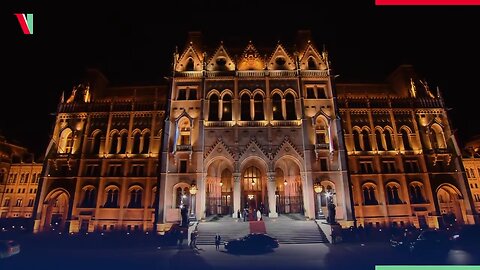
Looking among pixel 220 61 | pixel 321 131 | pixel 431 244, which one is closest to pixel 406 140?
pixel 321 131

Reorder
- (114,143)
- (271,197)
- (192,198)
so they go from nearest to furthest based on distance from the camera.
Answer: (192,198)
(271,197)
(114,143)

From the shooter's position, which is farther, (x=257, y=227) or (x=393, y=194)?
(x=393, y=194)

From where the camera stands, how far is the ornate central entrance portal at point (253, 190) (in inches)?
1185

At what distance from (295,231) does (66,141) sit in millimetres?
30713

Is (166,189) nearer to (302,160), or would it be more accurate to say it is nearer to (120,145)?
(120,145)

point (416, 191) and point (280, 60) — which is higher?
point (280, 60)

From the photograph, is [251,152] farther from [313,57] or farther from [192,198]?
[313,57]

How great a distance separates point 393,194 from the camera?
31.6 metres

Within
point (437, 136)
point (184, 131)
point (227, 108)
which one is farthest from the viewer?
point (437, 136)

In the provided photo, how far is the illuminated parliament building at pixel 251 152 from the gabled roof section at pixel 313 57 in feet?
0.60

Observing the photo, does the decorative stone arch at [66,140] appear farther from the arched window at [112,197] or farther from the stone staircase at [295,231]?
the stone staircase at [295,231]

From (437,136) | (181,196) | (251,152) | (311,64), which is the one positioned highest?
(311,64)

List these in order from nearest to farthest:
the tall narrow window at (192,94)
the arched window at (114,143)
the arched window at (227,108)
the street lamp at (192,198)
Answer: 1. the street lamp at (192,198)
2. the arched window at (227,108)
3. the tall narrow window at (192,94)
4. the arched window at (114,143)

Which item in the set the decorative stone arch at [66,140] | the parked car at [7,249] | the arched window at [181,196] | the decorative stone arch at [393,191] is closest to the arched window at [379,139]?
the decorative stone arch at [393,191]
